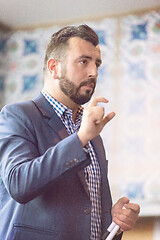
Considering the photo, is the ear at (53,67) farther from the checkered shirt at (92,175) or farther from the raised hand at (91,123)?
the raised hand at (91,123)

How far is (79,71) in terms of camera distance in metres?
1.33

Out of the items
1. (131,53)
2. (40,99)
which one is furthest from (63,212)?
(131,53)

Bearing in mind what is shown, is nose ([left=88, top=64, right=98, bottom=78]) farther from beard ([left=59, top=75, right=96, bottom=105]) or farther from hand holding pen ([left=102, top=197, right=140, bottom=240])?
hand holding pen ([left=102, top=197, right=140, bottom=240])

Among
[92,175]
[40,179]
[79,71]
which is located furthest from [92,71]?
[40,179]

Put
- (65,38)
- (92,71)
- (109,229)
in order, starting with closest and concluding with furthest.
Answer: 1. (109,229)
2. (92,71)
3. (65,38)

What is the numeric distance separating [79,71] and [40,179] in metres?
0.43

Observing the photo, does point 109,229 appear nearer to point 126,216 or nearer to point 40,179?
point 126,216

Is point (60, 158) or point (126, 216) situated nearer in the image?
point (60, 158)

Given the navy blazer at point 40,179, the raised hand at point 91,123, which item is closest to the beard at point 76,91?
the navy blazer at point 40,179

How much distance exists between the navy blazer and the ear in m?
0.18

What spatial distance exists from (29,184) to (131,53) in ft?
9.02

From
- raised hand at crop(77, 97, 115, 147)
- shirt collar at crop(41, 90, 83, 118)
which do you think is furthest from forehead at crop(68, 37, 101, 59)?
raised hand at crop(77, 97, 115, 147)

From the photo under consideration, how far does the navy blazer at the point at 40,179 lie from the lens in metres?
1.04

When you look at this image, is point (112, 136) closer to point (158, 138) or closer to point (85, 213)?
point (158, 138)
